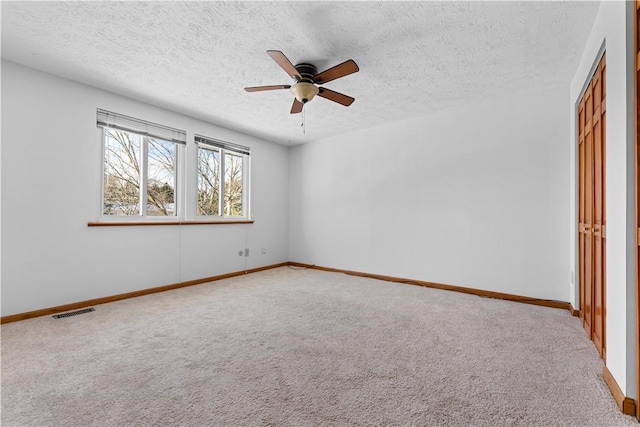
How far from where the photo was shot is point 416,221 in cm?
421

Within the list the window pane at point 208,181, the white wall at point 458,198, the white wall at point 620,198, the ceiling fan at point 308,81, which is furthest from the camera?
the window pane at point 208,181

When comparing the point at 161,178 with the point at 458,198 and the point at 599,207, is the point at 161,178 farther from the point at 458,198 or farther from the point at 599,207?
the point at 599,207

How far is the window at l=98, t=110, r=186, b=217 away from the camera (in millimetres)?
3459

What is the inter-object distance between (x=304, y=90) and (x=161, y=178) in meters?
2.50

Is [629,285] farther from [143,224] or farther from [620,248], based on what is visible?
[143,224]

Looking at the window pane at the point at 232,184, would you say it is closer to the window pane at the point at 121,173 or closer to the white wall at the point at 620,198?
the window pane at the point at 121,173

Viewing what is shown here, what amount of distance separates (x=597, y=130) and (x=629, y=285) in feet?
4.29

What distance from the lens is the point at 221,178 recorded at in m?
4.67

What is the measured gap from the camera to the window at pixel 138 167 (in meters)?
3.46

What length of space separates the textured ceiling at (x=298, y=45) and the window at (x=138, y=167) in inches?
16.8

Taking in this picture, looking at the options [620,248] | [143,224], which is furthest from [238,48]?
[620,248]

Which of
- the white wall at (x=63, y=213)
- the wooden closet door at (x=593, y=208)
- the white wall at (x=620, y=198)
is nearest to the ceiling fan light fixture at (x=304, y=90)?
the white wall at (x=620, y=198)

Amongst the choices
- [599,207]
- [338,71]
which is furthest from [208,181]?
[599,207]

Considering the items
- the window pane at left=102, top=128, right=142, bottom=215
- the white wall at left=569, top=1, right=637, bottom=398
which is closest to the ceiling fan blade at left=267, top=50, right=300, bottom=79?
the white wall at left=569, top=1, right=637, bottom=398
